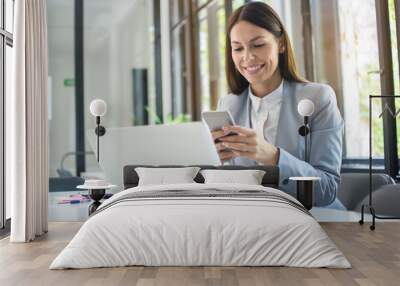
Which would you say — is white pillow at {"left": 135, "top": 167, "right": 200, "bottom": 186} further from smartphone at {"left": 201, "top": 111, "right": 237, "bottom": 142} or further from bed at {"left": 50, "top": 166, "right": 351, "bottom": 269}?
bed at {"left": 50, "top": 166, "right": 351, "bottom": 269}

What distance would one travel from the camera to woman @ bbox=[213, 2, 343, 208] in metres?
5.24

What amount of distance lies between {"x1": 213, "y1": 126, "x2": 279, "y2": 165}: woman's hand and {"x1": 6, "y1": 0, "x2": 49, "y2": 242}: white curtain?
1.85 meters

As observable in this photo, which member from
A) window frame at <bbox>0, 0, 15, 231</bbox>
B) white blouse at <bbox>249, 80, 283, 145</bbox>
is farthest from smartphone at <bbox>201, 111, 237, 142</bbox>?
window frame at <bbox>0, 0, 15, 231</bbox>

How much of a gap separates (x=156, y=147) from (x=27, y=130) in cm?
151

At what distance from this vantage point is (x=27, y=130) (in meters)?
4.31

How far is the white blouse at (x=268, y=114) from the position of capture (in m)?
5.34

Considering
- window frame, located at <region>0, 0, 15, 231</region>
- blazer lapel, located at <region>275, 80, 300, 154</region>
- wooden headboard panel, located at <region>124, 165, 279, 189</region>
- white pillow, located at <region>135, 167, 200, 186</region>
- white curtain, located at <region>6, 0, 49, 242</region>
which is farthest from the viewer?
blazer lapel, located at <region>275, 80, 300, 154</region>

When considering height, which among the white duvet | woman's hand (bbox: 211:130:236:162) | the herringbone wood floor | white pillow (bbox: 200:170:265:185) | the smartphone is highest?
the smartphone

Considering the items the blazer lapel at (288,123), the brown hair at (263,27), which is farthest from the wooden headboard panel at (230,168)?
the brown hair at (263,27)

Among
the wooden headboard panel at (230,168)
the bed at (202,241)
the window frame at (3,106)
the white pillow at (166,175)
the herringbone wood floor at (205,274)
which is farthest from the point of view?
the wooden headboard panel at (230,168)

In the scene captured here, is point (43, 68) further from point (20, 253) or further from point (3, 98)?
point (20, 253)

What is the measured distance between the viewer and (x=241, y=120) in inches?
216

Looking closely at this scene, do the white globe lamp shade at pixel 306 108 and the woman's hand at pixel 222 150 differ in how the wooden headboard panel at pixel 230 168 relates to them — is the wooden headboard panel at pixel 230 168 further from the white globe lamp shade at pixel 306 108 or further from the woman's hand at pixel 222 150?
the white globe lamp shade at pixel 306 108

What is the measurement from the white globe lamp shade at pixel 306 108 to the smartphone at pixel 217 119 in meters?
0.76
